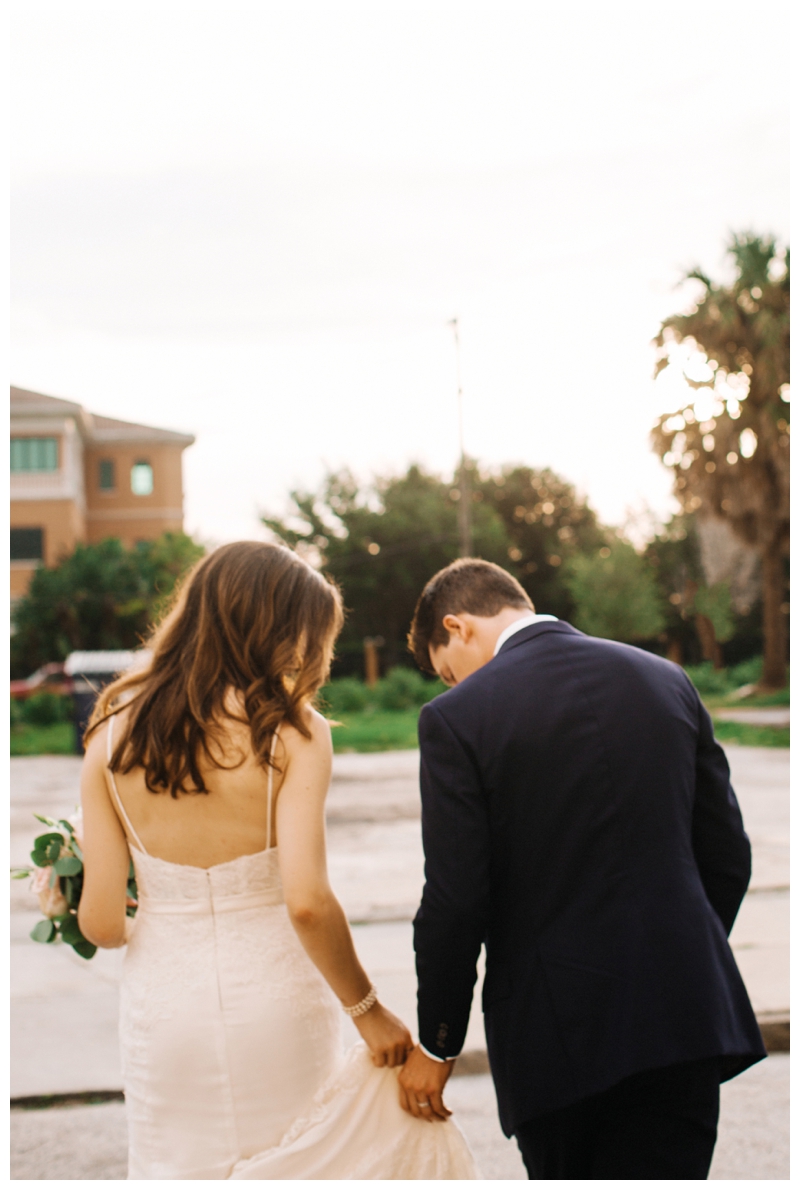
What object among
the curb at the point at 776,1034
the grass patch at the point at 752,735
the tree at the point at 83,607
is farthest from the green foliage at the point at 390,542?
the curb at the point at 776,1034

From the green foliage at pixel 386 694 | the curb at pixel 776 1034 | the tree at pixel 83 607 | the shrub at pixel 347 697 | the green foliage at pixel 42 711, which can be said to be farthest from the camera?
the tree at pixel 83 607

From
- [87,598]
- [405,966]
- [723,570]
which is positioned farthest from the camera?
[723,570]

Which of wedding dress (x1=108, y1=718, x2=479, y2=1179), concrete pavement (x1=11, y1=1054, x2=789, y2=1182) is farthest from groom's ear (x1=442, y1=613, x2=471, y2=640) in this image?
concrete pavement (x1=11, y1=1054, x2=789, y2=1182)

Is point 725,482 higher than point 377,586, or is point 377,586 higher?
point 725,482

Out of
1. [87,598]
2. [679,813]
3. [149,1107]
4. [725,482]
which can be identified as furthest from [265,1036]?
[87,598]

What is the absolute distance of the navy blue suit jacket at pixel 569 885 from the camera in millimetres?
1966

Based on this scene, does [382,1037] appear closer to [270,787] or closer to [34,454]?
[270,787]

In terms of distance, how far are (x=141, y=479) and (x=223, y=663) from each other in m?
45.8

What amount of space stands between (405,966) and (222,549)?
4.04 m

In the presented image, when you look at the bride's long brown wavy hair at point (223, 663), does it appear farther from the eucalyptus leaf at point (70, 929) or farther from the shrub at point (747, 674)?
the shrub at point (747, 674)

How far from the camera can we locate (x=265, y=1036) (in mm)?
2096

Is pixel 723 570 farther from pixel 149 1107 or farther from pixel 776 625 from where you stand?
pixel 149 1107

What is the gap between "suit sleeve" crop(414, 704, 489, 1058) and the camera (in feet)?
6.67

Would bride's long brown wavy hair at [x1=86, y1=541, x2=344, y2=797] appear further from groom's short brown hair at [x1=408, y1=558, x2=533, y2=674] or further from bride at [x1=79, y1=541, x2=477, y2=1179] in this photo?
groom's short brown hair at [x1=408, y1=558, x2=533, y2=674]
